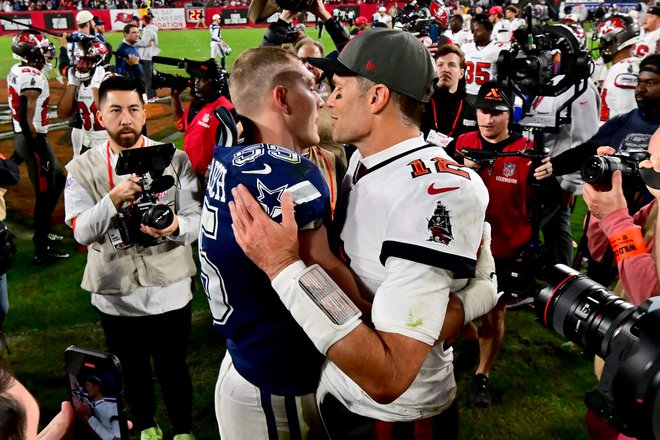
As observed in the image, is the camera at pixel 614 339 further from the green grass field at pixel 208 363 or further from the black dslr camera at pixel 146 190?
the green grass field at pixel 208 363

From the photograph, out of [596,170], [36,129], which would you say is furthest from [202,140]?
[596,170]

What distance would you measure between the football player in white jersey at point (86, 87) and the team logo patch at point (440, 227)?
15.1ft

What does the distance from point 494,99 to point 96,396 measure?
2.95m

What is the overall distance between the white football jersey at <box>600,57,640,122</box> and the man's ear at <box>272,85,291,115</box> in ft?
14.5

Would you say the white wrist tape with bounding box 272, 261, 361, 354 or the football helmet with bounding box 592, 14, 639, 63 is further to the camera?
the football helmet with bounding box 592, 14, 639, 63

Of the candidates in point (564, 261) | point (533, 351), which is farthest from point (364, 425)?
point (564, 261)

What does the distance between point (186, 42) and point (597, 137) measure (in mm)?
25572

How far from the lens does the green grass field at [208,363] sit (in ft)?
11.0

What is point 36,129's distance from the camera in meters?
5.30

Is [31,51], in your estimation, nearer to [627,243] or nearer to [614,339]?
[627,243]

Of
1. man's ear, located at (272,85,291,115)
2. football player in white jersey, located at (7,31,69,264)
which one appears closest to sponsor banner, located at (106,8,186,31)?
football player in white jersey, located at (7,31,69,264)

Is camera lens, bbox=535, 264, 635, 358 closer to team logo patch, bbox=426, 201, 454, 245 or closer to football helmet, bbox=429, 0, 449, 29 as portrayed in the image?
team logo patch, bbox=426, 201, 454, 245

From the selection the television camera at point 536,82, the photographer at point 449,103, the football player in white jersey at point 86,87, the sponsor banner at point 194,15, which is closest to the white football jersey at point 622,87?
the photographer at point 449,103

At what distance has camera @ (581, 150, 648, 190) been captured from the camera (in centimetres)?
202
